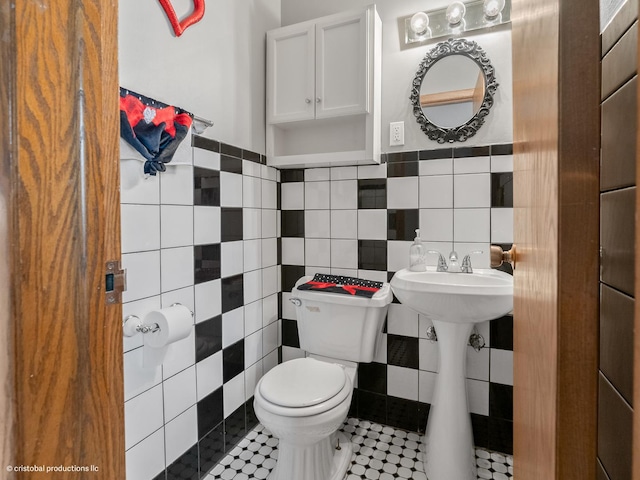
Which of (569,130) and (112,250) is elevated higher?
(569,130)

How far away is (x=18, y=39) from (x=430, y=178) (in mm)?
1569

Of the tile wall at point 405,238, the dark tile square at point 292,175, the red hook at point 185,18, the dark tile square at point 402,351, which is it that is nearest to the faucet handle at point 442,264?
the tile wall at point 405,238

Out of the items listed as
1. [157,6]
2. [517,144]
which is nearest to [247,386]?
[517,144]

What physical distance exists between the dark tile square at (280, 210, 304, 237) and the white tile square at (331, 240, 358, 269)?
0.22 meters

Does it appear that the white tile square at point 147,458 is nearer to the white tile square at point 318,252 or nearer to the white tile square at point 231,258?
the white tile square at point 231,258

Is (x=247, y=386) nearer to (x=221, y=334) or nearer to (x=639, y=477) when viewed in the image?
(x=221, y=334)

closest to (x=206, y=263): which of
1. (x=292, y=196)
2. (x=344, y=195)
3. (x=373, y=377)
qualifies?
(x=292, y=196)

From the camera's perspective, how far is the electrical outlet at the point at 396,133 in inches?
67.9

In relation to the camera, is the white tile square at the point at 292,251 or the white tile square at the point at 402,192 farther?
the white tile square at the point at 292,251

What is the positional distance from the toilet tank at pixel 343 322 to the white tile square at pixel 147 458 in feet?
2.49

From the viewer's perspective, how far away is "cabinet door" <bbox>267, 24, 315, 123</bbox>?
5.68 ft

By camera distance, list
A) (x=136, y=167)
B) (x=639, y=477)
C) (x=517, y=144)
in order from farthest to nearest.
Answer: (x=136, y=167) → (x=517, y=144) → (x=639, y=477)

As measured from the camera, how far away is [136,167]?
3.68 feet

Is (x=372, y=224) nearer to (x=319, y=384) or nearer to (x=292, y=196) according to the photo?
(x=292, y=196)
